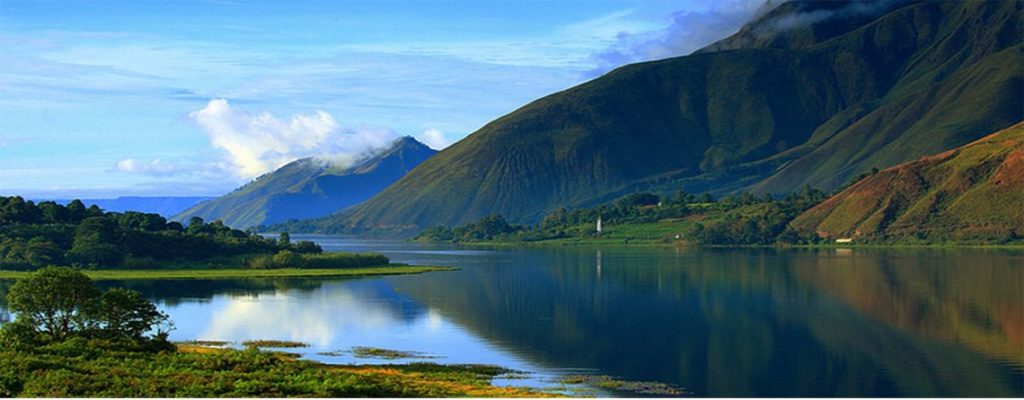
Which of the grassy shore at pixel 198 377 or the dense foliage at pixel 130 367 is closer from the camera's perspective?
the grassy shore at pixel 198 377

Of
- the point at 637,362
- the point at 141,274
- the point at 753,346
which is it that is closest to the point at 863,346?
the point at 753,346

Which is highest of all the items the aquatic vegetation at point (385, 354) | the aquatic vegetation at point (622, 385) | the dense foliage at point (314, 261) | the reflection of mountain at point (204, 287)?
the dense foliage at point (314, 261)

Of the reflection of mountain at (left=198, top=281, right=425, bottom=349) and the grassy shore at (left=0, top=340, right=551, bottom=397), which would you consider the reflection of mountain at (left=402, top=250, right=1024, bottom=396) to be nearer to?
the reflection of mountain at (left=198, top=281, right=425, bottom=349)

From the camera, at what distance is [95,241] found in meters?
163

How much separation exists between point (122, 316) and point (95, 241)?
100 metres

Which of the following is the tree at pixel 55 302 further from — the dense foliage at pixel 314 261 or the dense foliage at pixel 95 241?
the dense foliage at pixel 314 261

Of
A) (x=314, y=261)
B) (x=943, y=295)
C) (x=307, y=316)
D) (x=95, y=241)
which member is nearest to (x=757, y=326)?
(x=943, y=295)

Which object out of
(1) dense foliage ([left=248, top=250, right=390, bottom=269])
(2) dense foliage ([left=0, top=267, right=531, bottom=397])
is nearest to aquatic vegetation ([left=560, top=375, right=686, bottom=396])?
(2) dense foliage ([left=0, top=267, right=531, bottom=397])

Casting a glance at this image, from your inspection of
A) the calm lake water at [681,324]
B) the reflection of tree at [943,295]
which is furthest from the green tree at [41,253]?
the reflection of tree at [943,295]

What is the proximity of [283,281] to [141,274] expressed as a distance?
62.0ft

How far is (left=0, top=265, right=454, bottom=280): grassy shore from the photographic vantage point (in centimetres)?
15238

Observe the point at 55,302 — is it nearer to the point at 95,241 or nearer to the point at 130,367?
the point at 130,367

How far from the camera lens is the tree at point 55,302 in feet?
224

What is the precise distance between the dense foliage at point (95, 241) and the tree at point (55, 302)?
9469 centimetres
